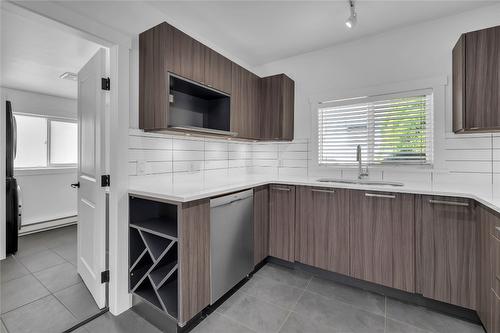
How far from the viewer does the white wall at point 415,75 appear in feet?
6.43

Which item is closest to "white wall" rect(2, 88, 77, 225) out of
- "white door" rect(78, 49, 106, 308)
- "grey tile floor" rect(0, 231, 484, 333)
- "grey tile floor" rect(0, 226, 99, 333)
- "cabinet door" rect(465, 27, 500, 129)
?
"grey tile floor" rect(0, 226, 99, 333)

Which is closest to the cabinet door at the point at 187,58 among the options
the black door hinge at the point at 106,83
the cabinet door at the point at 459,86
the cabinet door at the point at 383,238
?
Result: the black door hinge at the point at 106,83

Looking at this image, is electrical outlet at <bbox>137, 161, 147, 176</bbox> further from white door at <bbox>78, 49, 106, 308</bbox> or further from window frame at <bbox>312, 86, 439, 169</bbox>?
window frame at <bbox>312, 86, 439, 169</bbox>

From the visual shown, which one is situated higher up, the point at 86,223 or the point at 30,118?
the point at 30,118

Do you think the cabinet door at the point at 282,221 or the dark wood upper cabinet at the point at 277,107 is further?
the dark wood upper cabinet at the point at 277,107

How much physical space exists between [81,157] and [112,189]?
0.77 metres

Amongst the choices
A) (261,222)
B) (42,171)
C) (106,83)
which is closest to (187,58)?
(106,83)

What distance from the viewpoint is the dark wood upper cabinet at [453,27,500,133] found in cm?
160

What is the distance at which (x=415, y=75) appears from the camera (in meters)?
2.23

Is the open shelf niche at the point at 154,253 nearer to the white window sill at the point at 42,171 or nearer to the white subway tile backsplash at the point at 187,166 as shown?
the white subway tile backsplash at the point at 187,166

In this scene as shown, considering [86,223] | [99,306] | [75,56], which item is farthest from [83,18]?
[99,306]

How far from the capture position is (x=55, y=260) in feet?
8.50

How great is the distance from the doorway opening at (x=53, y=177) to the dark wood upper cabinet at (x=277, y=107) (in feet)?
5.65

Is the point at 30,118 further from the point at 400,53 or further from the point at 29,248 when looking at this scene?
the point at 400,53
